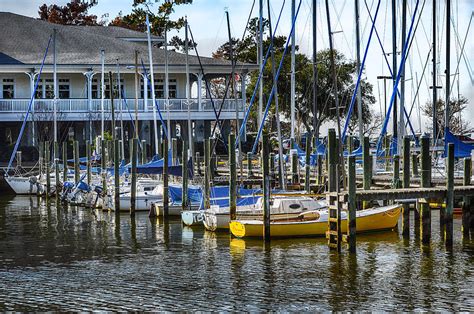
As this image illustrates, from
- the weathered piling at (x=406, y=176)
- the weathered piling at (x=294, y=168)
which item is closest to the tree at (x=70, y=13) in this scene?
the weathered piling at (x=294, y=168)

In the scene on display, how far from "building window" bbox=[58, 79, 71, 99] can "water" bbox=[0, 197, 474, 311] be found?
3243 centimetres

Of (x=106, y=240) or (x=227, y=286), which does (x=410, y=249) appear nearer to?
(x=227, y=286)

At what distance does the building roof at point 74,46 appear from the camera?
66812mm

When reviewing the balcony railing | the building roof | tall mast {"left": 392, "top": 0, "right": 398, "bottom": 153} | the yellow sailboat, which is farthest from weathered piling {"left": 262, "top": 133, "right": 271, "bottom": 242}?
the building roof

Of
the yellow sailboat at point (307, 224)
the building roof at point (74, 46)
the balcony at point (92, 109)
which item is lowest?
the yellow sailboat at point (307, 224)

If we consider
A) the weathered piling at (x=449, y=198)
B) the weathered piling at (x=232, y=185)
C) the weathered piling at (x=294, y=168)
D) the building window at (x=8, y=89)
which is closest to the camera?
the weathered piling at (x=449, y=198)

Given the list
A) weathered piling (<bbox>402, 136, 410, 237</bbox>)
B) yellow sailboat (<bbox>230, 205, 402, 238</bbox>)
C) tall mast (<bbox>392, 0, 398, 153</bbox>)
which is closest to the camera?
weathered piling (<bbox>402, 136, 410, 237</bbox>)

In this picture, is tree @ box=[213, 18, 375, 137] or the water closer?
the water

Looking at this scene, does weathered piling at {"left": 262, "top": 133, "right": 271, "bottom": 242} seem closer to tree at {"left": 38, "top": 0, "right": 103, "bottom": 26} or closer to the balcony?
the balcony

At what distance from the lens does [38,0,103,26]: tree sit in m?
99.2

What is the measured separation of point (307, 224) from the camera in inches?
1299

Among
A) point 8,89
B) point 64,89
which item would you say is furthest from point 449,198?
point 8,89

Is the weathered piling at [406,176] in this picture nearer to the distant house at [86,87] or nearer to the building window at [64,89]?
the distant house at [86,87]

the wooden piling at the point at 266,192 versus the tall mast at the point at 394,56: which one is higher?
the tall mast at the point at 394,56
